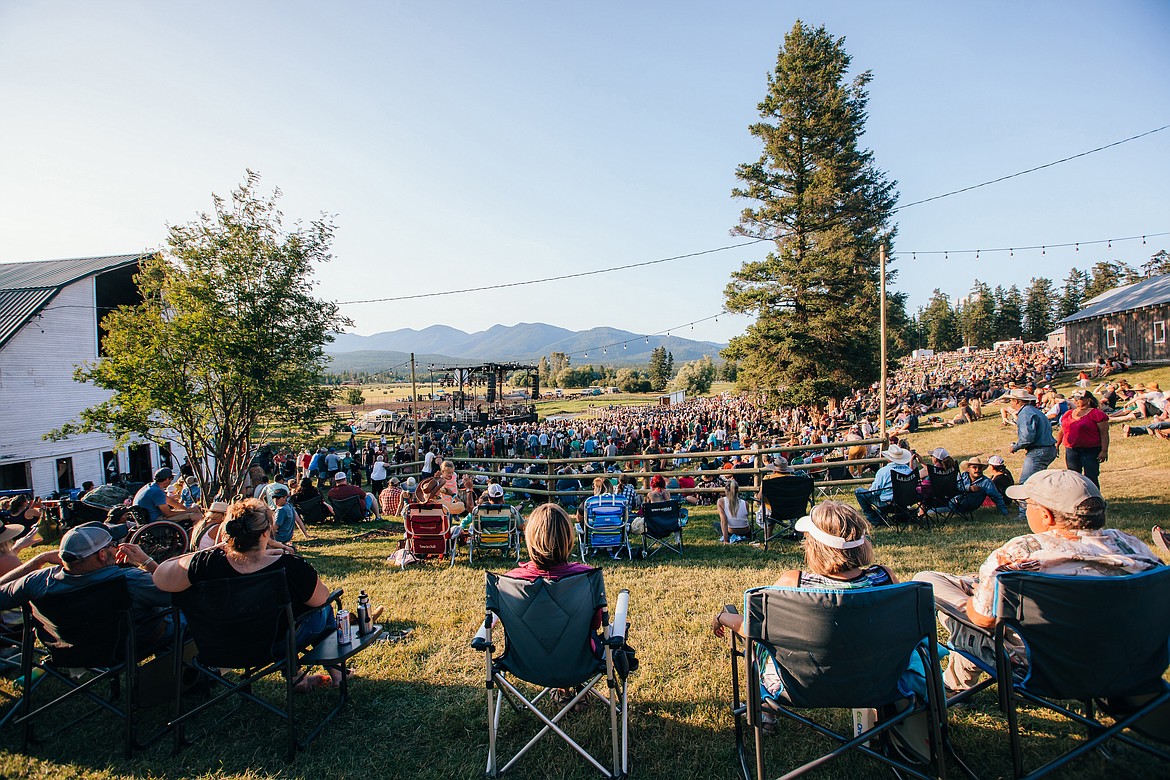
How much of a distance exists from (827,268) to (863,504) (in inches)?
674

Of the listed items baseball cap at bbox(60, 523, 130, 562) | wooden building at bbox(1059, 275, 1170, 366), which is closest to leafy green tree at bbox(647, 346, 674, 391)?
wooden building at bbox(1059, 275, 1170, 366)

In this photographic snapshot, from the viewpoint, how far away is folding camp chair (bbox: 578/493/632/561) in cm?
739

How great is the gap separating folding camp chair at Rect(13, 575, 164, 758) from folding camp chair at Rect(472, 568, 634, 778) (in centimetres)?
214

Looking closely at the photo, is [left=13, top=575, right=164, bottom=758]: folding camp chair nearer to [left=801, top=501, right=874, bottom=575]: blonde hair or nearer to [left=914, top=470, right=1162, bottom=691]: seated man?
[left=801, top=501, right=874, bottom=575]: blonde hair

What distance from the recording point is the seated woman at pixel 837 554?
258 centimetres

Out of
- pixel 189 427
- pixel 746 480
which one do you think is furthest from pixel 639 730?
pixel 189 427

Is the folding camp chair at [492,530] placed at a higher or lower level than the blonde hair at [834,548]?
lower

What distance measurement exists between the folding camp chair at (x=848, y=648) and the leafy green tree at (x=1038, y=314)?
7925 centimetres

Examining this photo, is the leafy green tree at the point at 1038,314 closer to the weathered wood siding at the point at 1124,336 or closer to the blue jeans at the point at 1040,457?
the weathered wood siding at the point at 1124,336

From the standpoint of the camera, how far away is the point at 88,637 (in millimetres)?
3180

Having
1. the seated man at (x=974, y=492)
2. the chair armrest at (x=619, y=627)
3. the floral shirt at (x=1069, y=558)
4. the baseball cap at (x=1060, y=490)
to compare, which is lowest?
the seated man at (x=974, y=492)

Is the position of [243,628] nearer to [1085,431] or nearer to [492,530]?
[492,530]

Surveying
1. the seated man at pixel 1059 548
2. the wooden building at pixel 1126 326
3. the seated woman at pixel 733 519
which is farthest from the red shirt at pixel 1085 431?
the wooden building at pixel 1126 326

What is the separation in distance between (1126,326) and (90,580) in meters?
36.5
